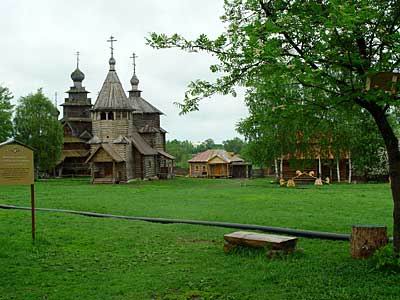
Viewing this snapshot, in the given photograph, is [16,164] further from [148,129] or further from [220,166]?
[220,166]

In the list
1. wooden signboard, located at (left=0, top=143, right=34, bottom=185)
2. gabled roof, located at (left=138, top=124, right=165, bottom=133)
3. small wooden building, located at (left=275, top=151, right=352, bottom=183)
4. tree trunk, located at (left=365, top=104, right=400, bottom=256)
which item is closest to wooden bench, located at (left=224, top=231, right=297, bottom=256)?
tree trunk, located at (left=365, top=104, right=400, bottom=256)

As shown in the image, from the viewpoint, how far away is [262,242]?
9.09m

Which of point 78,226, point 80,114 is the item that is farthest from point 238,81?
point 80,114

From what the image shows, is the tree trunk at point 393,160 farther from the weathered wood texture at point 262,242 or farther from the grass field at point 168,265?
the weathered wood texture at point 262,242

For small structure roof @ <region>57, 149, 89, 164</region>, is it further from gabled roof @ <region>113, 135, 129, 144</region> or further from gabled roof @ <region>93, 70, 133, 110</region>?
gabled roof @ <region>113, 135, 129, 144</region>

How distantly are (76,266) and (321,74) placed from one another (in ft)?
16.3

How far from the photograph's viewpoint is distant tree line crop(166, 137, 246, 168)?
80188 mm

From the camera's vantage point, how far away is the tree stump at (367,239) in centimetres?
852

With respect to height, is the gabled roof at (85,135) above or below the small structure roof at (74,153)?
above

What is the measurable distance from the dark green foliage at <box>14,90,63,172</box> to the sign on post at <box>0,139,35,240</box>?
3456cm

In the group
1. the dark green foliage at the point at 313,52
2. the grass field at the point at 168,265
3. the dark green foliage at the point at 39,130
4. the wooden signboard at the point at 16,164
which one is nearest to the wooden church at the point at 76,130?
the dark green foliage at the point at 39,130

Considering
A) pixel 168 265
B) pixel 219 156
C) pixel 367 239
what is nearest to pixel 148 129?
pixel 219 156

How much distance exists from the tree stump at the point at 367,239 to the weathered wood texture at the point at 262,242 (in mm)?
1046

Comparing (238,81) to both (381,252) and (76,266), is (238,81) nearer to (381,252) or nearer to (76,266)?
(381,252)
